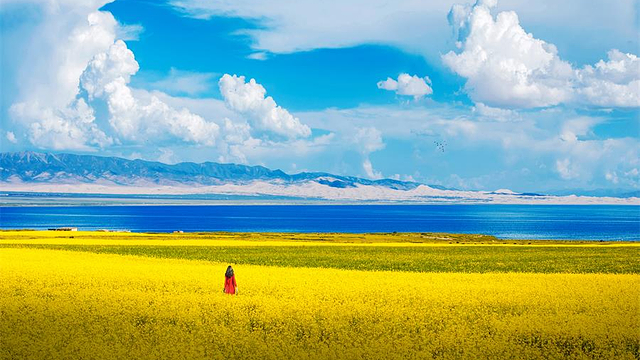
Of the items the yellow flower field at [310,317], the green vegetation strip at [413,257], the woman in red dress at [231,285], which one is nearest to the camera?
the yellow flower field at [310,317]

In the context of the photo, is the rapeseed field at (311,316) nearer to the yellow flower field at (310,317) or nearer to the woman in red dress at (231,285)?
the yellow flower field at (310,317)

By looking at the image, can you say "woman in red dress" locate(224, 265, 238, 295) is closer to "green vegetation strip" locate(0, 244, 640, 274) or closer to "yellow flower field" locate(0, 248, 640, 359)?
"yellow flower field" locate(0, 248, 640, 359)

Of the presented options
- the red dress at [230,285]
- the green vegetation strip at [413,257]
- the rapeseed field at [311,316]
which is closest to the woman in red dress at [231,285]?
the red dress at [230,285]

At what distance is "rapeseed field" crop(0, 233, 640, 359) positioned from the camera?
68.5 ft

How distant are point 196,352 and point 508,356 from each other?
31.7 feet

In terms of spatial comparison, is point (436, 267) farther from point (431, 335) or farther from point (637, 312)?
point (431, 335)

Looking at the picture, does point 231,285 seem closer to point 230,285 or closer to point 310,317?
point 230,285

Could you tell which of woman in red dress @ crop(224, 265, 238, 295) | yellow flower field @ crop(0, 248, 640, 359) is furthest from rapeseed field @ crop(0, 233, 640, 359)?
woman in red dress @ crop(224, 265, 238, 295)

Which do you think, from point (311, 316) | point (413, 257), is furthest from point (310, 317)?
point (413, 257)

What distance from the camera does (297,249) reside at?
69875 millimetres

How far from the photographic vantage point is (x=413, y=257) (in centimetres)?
6009

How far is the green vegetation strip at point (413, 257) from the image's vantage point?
165ft

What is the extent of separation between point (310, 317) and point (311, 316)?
0.21 m

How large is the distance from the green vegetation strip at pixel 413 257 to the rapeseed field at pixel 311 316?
8796 millimetres
